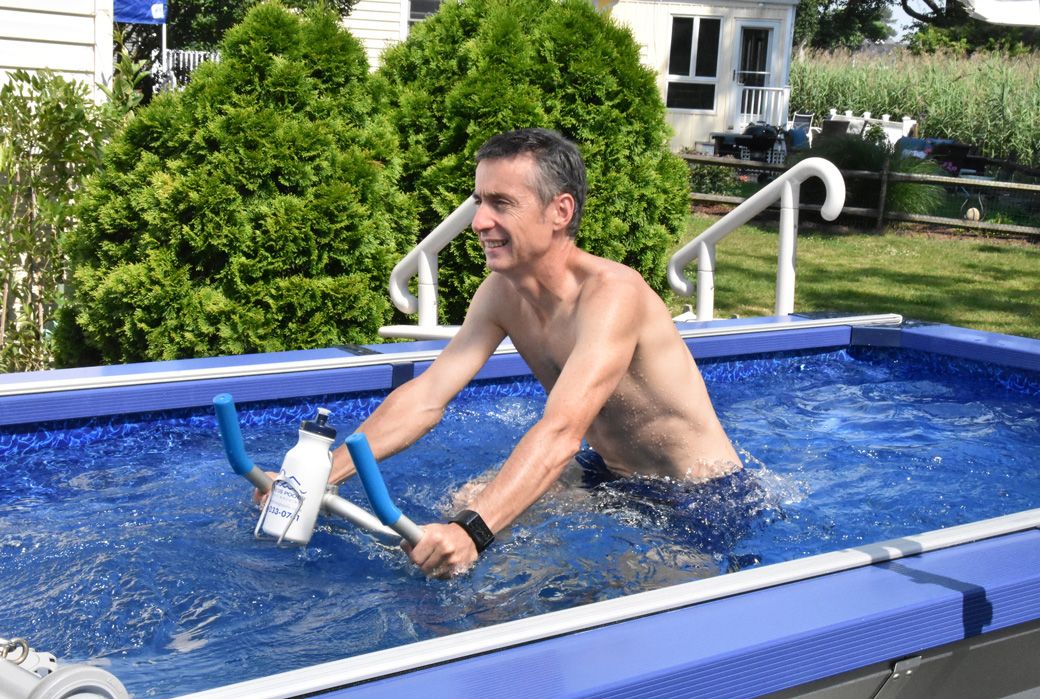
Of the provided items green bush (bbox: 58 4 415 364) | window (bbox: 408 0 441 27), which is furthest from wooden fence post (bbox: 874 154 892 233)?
window (bbox: 408 0 441 27)

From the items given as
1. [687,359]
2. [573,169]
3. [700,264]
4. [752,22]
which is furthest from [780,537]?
[752,22]

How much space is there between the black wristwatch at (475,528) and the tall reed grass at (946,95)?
14.9 metres

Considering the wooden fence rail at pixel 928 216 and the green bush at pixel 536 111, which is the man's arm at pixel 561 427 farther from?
the wooden fence rail at pixel 928 216

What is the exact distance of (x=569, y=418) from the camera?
2.95 meters

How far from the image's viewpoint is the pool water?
9.37ft

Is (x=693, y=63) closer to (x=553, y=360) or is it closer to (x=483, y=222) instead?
(x=553, y=360)

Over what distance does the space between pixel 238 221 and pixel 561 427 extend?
321cm

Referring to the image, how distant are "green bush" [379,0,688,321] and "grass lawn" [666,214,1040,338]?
1.19 meters

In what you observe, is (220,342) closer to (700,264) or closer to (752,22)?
(700,264)

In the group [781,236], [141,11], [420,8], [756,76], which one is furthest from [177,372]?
[756,76]

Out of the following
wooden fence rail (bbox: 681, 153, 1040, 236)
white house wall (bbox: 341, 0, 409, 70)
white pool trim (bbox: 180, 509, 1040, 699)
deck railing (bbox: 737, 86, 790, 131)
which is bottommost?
white pool trim (bbox: 180, 509, 1040, 699)

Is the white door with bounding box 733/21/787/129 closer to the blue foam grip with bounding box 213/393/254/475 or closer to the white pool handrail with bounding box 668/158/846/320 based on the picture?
the white pool handrail with bounding box 668/158/846/320

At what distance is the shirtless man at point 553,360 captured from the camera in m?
2.83

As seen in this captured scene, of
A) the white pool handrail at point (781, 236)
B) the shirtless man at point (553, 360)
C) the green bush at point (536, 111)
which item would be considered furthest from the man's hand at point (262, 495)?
the green bush at point (536, 111)
